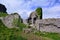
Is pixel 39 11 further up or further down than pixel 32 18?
further up

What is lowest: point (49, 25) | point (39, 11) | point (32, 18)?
point (49, 25)

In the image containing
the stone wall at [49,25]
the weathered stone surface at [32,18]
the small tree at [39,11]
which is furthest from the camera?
the weathered stone surface at [32,18]

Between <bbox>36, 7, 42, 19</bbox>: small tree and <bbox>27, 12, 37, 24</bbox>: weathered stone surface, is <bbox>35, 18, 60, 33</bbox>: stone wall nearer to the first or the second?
<bbox>36, 7, 42, 19</bbox>: small tree

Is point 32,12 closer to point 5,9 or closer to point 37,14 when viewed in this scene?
point 37,14

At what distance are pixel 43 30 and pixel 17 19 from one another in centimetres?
370

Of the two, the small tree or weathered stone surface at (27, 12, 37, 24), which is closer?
the small tree

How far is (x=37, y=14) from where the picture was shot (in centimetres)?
3650

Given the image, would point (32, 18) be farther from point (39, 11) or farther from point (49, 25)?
point (49, 25)

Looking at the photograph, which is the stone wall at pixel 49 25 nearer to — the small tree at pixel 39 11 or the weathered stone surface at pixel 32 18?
the small tree at pixel 39 11

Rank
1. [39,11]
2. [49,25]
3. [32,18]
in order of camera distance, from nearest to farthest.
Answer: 1. [49,25]
2. [39,11]
3. [32,18]

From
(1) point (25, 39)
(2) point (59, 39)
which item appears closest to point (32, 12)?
(2) point (59, 39)

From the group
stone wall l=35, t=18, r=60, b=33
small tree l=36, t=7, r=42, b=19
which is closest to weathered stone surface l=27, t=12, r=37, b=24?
small tree l=36, t=7, r=42, b=19

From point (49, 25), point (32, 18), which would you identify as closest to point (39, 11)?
point (32, 18)

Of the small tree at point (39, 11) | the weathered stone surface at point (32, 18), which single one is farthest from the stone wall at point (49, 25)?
the weathered stone surface at point (32, 18)
